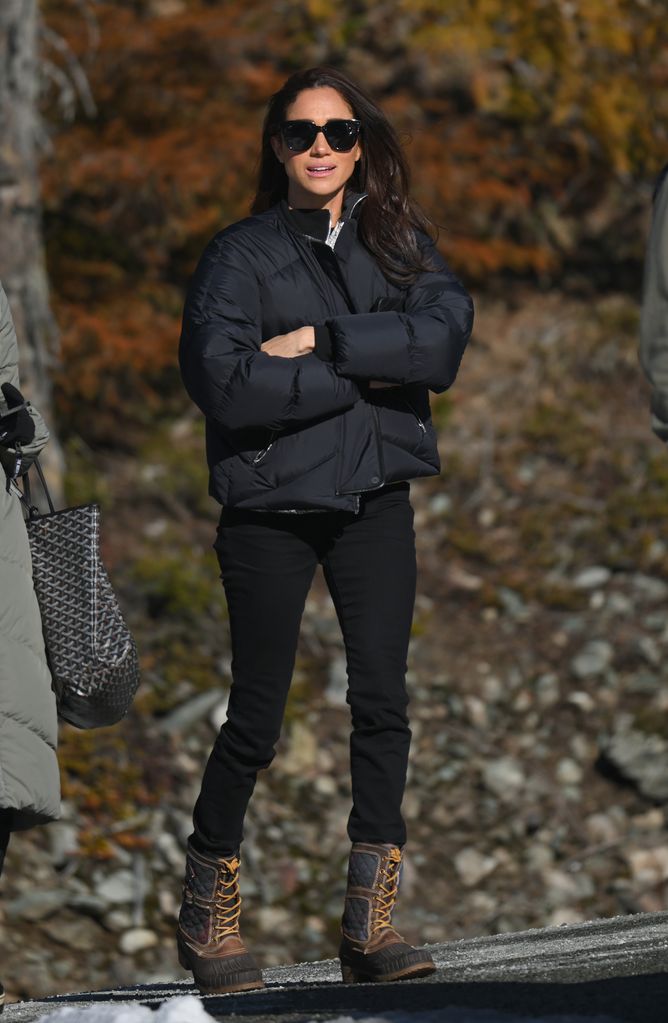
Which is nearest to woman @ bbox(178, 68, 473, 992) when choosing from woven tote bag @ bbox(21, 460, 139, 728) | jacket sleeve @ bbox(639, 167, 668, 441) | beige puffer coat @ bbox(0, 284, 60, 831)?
woven tote bag @ bbox(21, 460, 139, 728)

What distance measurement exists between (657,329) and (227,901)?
2072 millimetres

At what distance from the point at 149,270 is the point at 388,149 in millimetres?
6676

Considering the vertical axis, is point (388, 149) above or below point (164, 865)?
above

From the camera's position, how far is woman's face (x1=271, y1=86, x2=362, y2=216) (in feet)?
15.4

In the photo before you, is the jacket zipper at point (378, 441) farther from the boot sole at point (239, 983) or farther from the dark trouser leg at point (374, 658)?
the boot sole at point (239, 983)

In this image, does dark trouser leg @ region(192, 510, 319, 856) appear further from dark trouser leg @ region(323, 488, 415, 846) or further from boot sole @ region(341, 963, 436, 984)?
boot sole @ region(341, 963, 436, 984)

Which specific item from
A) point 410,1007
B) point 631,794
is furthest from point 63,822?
point 410,1007

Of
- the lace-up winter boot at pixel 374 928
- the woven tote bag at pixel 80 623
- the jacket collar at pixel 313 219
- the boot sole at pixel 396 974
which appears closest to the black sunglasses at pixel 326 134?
the jacket collar at pixel 313 219

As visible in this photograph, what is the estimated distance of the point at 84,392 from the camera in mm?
10805

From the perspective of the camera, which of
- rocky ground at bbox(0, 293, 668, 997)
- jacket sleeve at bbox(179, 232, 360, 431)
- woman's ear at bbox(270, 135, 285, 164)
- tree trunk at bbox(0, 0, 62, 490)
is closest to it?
jacket sleeve at bbox(179, 232, 360, 431)

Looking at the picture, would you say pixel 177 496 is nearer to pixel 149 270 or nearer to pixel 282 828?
pixel 149 270

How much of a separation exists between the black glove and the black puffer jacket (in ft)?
1.52

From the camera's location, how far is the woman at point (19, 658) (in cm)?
451

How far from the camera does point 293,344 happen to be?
4.55m
